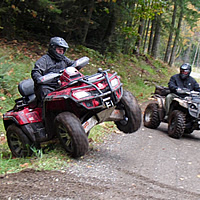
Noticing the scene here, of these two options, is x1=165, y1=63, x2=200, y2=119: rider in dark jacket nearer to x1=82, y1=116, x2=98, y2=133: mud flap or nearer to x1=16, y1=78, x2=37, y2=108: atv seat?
→ x1=82, y1=116, x2=98, y2=133: mud flap

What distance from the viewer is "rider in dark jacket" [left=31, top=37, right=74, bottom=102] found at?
5.37 metres

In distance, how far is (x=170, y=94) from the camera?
900cm

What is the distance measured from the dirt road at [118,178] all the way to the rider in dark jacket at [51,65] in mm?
1448

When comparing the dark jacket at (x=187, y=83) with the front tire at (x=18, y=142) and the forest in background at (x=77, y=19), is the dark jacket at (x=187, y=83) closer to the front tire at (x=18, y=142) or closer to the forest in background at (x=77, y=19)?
the front tire at (x=18, y=142)

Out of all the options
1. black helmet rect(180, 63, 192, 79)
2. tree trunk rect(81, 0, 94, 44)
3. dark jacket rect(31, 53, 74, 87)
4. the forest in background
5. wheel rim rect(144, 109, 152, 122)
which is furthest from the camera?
tree trunk rect(81, 0, 94, 44)

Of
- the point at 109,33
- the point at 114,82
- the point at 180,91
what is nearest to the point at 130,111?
the point at 114,82

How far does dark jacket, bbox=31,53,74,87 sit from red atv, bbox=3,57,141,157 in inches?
15.7

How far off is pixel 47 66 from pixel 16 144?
1.71m

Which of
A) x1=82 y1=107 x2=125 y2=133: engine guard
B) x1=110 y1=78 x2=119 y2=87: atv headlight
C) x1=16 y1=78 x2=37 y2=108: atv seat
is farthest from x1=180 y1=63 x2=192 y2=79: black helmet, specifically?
x1=16 y1=78 x2=37 y2=108: atv seat

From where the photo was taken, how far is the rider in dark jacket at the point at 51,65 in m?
5.37

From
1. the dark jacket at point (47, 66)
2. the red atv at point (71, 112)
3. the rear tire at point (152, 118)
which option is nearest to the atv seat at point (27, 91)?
the red atv at point (71, 112)

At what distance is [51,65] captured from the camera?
568cm

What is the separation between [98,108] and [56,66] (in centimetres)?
143

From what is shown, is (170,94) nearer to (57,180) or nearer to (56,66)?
(56,66)
